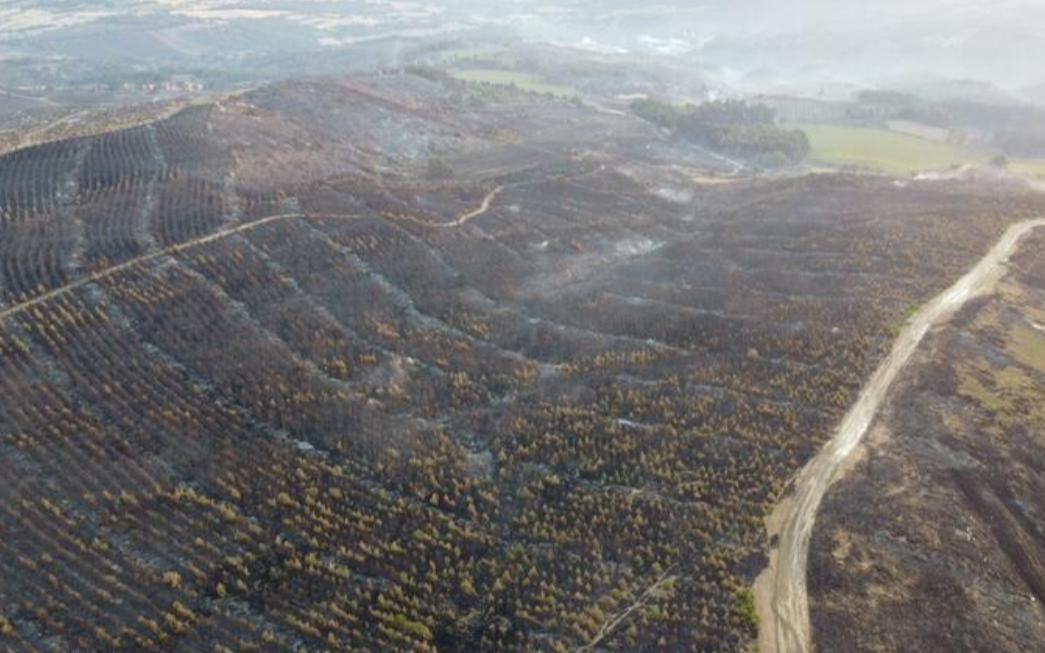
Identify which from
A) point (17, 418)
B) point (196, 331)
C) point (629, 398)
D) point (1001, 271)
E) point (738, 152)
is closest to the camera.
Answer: point (17, 418)

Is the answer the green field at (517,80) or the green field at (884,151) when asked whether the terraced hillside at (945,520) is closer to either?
the green field at (884,151)

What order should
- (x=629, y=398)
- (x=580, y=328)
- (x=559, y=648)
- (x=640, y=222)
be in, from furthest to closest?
(x=640, y=222)
(x=580, y=328)
(x=629, y=398)
(x=559, y=648)

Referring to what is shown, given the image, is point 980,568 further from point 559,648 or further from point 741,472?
point 559,648

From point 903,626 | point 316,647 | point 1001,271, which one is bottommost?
point 316,647

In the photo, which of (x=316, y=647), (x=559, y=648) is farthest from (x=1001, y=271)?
(x=316, y=647)

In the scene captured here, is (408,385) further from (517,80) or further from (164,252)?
(517,80)

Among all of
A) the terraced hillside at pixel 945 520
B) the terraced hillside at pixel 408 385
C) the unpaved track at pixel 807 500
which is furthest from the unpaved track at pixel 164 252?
the terraced hillside at pixel 945 520

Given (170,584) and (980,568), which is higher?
(980,568)
